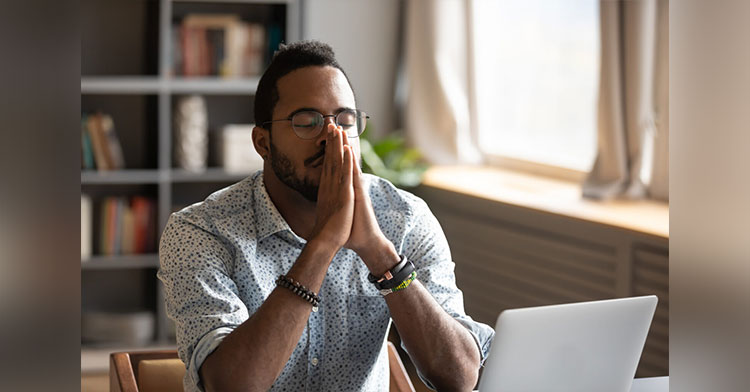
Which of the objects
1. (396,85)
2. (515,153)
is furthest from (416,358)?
(396,85)

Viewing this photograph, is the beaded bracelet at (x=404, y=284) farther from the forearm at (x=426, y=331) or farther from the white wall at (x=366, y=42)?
the white wall at (x=366, y=42)

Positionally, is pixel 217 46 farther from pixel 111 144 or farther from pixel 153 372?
pixel 153 372

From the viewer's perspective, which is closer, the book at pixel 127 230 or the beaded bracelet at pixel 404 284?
the beaded bracelet at pixel 404 284

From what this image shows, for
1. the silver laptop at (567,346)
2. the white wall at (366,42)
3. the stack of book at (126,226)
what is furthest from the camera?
the white wall at (366,42)

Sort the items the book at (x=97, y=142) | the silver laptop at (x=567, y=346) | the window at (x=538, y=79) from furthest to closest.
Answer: the book at (x=97, y=142) < the window at (x=538, y=79) < the silver laptop at (x=567, y=346)

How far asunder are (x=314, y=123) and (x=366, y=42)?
9.74 ft

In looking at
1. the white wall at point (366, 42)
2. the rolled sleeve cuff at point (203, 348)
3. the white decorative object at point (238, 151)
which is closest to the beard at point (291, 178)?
the rolled sleeve cuff at point (203, 348)

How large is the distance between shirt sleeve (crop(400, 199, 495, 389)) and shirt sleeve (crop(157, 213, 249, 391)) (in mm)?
361

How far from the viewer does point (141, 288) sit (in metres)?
4.25

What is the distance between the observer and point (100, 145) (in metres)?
3.90

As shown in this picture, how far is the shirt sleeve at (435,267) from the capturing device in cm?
158

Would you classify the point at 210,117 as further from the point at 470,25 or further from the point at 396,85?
the point at 470,25

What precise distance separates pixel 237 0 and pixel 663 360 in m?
2.54
